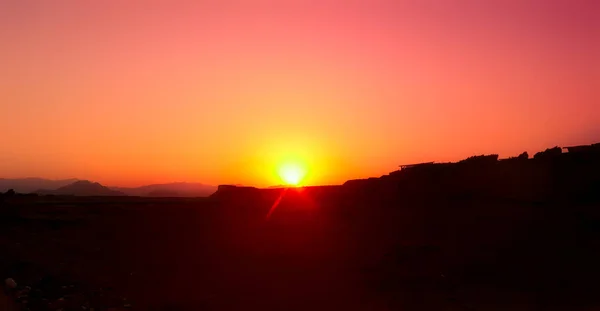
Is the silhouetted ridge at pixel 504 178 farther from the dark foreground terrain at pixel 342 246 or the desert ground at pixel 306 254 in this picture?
the desert ground at pixel 306 254

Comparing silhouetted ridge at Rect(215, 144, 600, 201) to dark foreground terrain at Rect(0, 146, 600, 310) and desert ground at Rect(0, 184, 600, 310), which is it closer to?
dark foreground terrain at Rect(0, 146, 600, 310)

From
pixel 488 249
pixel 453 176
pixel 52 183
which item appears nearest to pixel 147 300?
pixel 488 249

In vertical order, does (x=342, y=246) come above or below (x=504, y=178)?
below

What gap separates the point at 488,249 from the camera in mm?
16531

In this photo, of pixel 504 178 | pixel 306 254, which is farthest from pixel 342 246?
pixel 504 178

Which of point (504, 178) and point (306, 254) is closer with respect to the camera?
point (306, 254)

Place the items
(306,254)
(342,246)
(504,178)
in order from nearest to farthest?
1. (306,254)
2. (342,246)
3. (504,178)

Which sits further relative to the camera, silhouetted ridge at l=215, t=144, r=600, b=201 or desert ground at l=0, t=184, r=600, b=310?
silhouetted ridge at l=215, t=144, r=600, b=201

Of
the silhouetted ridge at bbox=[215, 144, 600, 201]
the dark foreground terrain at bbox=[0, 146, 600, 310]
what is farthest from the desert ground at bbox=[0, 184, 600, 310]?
the silhouetted ridge at bbox=[215, 144, 600, 201]

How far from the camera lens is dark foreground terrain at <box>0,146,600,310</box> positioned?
39.1 feet

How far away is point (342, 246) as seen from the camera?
54.3 ft

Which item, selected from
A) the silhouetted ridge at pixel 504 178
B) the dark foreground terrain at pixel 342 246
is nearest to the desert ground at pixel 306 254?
the dark foreground terrain at pixel 342 246

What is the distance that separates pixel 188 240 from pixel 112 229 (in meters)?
2.54

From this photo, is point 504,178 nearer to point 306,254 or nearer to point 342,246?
point 342,246
